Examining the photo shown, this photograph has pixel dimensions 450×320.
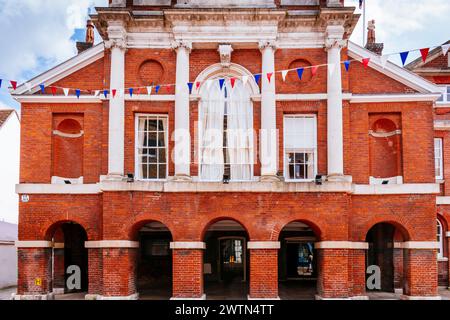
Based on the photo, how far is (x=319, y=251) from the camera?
57.7ft

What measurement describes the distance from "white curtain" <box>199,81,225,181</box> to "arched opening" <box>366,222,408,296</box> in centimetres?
757

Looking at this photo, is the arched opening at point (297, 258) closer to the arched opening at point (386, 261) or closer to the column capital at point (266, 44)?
the arched opening at point (386, 261)

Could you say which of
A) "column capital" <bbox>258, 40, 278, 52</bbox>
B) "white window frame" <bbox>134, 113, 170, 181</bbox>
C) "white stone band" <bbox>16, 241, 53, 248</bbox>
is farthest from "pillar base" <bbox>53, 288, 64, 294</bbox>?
"column capital" <bbox>258, 40, 278, 52</bbox>

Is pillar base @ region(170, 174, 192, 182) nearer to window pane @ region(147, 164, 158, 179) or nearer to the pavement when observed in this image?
window pane @ region(147, 164, 158, 179)

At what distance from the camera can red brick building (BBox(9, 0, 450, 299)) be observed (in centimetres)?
1720

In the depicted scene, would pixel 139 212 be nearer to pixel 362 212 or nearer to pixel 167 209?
pixel 167 209

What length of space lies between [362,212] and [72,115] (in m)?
10.4

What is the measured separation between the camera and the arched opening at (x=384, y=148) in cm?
1853

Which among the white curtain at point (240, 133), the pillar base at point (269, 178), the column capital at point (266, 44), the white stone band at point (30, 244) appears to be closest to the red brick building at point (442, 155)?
the column capital at point (266, 44)

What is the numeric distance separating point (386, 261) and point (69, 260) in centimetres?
1253

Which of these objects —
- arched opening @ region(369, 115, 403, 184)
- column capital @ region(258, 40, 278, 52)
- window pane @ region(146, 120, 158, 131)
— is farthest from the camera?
arched opening @ region(369, 115, 403, 184)
